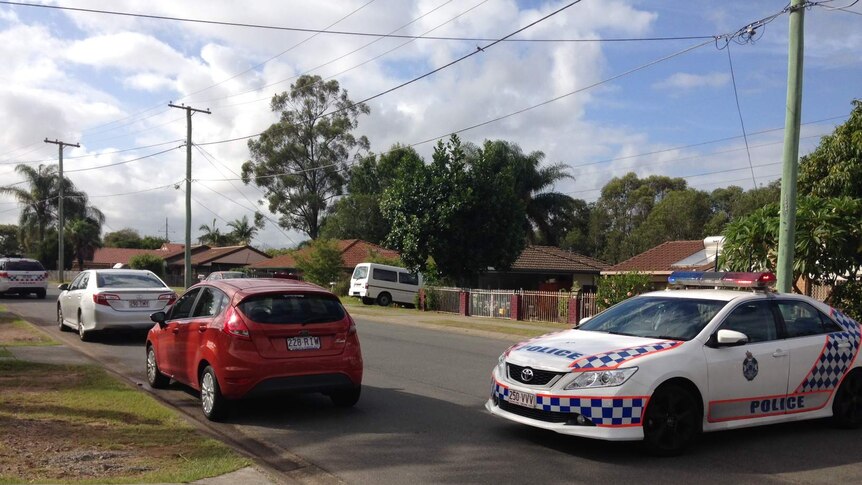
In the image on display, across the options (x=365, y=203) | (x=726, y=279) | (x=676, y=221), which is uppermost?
(x=365, y=203)

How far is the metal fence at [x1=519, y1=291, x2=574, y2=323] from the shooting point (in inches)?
1006

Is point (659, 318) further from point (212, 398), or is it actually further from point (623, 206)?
point (623, 206)

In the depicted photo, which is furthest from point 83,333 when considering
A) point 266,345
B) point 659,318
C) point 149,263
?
point 149,263

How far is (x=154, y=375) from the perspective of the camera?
10.1 meters

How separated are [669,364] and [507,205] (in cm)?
2761

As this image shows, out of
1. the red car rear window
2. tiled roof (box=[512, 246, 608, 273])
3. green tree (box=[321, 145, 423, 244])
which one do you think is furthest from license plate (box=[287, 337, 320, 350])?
green tree (box=[321, 145, 423, 244])

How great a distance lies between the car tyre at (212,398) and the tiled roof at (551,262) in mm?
36461

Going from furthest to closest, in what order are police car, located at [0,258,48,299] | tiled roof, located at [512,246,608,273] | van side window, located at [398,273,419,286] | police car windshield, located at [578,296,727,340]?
tiled roof, located at [512,246,608,273] → van side window, located at [398,273,419,286] → police car, located at [0,258,48,299] → police car windshield, located at [578,296,727,340]

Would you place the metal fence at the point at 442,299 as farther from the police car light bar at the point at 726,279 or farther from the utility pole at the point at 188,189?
the police car light bar at the point at 726,279

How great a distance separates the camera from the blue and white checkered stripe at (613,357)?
6.63 m

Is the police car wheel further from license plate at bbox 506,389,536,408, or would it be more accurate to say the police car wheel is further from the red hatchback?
the red hatchback

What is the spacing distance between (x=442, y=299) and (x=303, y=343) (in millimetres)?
24284

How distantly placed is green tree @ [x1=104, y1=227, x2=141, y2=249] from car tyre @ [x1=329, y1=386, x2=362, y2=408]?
10511 centimetres

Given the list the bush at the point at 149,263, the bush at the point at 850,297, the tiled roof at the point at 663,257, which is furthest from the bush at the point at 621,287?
the bush at the point at 149,263
